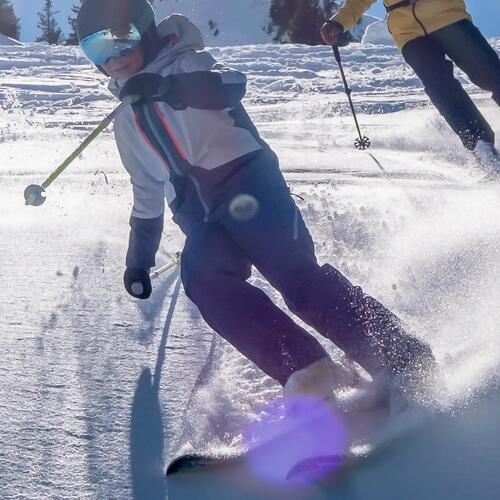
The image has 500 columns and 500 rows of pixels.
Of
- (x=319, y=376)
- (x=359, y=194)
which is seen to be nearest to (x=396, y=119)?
(x=359, y=194)

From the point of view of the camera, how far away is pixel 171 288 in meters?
2.61

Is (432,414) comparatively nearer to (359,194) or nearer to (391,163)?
(359,194)

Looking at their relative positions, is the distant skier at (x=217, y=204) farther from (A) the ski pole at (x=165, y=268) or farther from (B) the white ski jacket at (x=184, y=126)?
(A) the ski pole at (x=165, y=268)

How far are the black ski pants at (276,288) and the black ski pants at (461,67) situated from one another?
1855mm

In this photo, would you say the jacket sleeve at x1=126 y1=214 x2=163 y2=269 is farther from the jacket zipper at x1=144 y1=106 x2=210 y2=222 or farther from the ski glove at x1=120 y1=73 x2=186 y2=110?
the ski glove at x1=120 y1=73 x2=186 y2=110

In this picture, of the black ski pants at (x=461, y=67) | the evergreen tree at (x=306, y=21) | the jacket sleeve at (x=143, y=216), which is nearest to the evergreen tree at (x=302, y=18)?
the evergreen tree at (x=306, y=21)

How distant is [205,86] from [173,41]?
24cm

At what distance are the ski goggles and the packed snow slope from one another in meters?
0.77

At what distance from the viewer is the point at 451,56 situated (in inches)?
149

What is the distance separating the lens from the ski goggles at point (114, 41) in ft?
7.25

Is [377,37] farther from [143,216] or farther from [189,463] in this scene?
[189,463]

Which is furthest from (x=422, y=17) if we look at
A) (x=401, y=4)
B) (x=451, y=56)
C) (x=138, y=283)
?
(x=138, y=283)

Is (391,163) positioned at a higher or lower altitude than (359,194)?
lower

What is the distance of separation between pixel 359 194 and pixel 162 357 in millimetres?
2130
